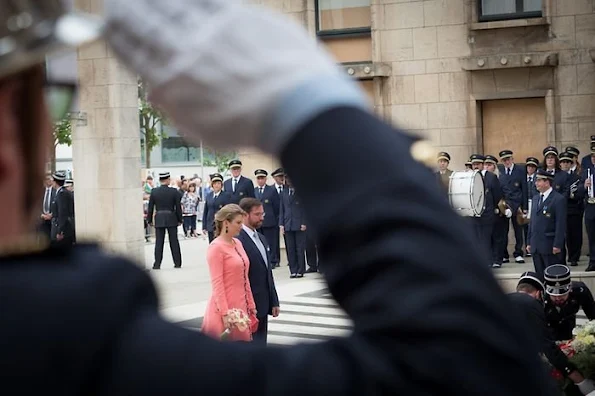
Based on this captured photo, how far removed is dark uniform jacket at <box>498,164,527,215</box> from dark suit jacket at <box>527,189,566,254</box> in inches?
115

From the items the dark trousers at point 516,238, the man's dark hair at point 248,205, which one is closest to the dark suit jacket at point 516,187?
the dark trousers at point 516,238

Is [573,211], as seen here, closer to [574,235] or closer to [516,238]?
[574,235]

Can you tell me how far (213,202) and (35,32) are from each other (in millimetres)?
21721

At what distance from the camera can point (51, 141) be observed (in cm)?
109

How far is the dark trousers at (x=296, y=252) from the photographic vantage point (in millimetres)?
20781

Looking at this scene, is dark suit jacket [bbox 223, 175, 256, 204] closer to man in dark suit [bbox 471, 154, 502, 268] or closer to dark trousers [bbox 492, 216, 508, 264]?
man in dark suit [bbox 471, 154, 502, 268]

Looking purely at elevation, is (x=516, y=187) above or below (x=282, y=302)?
above

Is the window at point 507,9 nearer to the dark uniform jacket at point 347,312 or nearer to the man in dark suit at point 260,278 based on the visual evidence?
the man in dark suit at point 260,278

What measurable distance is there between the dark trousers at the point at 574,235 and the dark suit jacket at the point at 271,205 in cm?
559

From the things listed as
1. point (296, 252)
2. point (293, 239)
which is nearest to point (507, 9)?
point (293, 239)

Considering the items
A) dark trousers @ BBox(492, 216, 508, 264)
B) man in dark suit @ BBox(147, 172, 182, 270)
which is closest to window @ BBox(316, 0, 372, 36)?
man in dark suit @ BBox(147, 172, 182, 270)

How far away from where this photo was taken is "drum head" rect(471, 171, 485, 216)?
19.4m

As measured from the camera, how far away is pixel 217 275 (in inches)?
393

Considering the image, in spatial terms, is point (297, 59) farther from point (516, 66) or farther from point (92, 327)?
point (516, 66)
